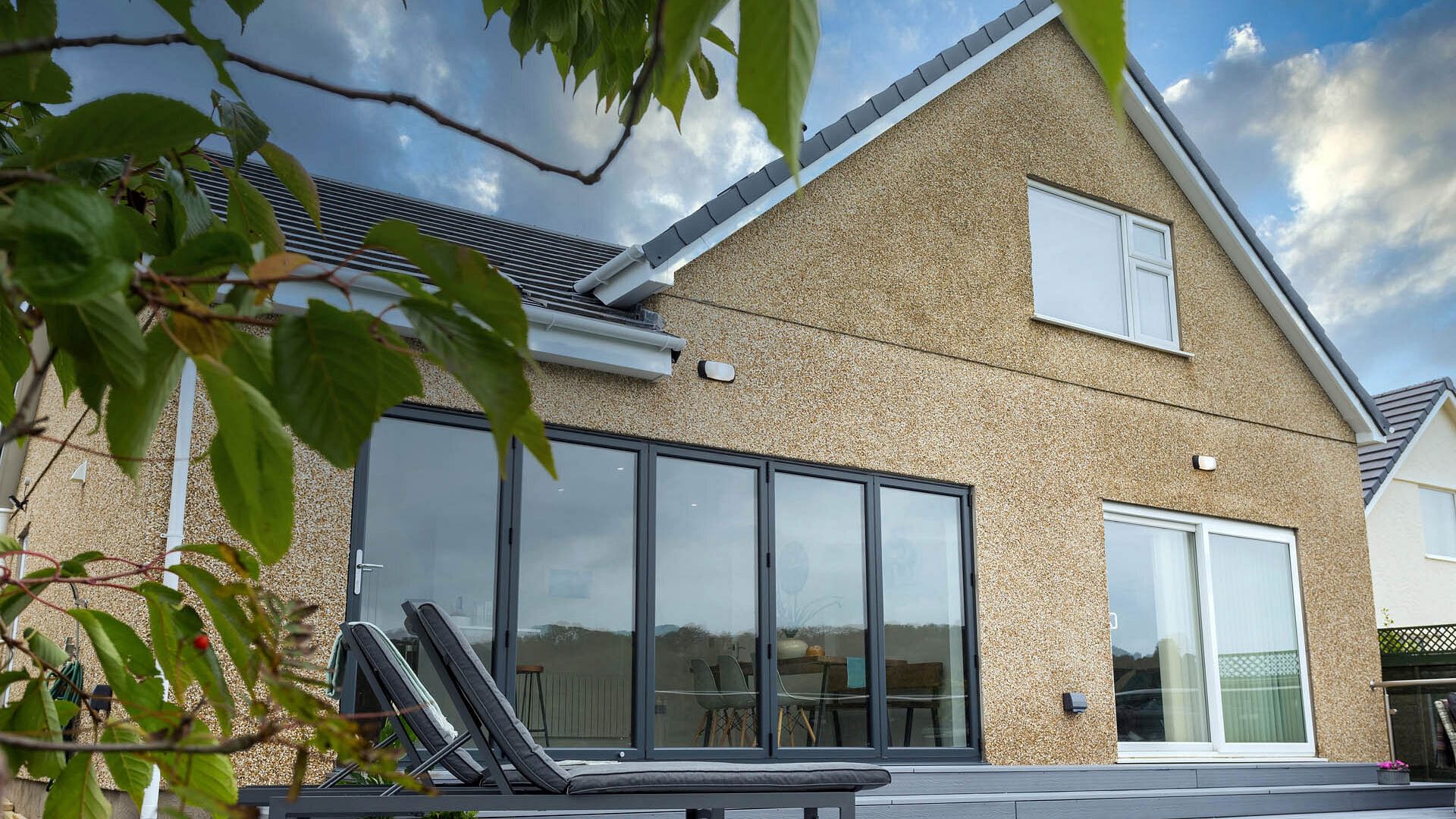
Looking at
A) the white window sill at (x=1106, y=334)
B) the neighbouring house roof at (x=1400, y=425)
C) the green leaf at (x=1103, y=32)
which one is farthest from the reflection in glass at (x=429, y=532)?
the neighbouring house roof at (x=1400, y=425)

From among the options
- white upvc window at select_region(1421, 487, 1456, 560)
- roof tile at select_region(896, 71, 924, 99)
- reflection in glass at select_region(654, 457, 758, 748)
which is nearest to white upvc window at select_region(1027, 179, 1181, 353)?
roof tile at select_region(896, 71, 924, 99)

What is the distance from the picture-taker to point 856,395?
298 inches

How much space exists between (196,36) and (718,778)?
331cm

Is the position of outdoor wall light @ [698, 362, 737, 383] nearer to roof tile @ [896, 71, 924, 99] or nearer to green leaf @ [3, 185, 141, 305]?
roof tile @ [896, 71, 924, 99]

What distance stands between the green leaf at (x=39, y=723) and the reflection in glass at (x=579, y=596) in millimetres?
5222

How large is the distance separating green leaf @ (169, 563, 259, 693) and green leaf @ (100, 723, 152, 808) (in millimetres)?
153

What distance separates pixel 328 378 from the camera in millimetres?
597

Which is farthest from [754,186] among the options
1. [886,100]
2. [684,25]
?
[684,25]

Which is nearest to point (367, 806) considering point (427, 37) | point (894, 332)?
point (894, 332)

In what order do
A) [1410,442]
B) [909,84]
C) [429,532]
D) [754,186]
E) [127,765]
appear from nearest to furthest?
1. [127,765]
2. [429,532]
3. [754,186]
4. [909,84]
5. [1410,442]

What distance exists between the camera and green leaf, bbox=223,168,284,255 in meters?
0.93

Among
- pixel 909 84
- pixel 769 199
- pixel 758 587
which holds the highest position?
pixel 909 84

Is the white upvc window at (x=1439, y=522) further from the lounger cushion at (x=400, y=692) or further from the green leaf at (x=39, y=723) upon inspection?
the green leaf at (x=39, y=723)

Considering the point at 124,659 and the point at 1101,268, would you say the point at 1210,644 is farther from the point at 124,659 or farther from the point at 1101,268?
the point at 124,659
